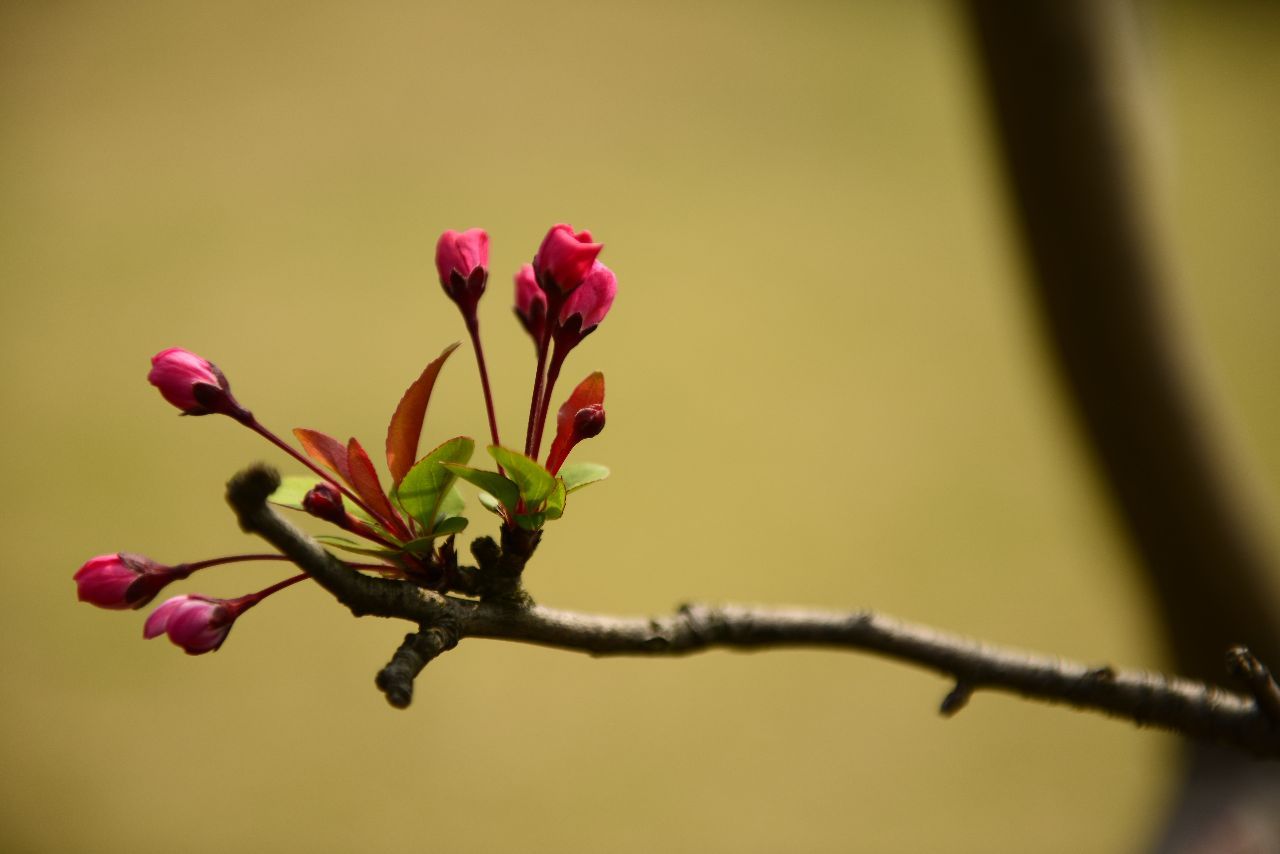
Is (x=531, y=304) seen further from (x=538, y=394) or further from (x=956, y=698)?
Answer: (x=956, y=698)

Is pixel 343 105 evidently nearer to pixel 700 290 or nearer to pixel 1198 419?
pixel 700 290

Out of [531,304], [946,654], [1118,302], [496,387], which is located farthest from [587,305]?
[496,387]

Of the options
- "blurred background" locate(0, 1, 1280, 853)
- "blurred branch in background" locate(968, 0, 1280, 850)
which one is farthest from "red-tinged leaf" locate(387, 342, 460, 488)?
"blurred background" locate(0, 1, 1280, 853)

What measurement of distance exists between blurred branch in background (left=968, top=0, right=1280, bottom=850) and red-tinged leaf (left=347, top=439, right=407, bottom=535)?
0.60 metres

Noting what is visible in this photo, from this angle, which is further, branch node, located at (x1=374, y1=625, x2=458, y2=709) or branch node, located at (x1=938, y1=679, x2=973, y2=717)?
branch node, located at (x1=938, y1=679, x2=973, y2=717)

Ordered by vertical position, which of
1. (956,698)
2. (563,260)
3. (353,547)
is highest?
(563,260)

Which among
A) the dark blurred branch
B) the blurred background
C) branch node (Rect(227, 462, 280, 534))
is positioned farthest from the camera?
the blurred background

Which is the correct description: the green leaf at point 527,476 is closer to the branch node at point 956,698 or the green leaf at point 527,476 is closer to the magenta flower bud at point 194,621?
the magenta flower bud at point 194,621

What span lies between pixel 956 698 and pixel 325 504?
1.14ft

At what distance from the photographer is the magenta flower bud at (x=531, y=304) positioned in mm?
404

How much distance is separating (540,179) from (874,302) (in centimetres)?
85

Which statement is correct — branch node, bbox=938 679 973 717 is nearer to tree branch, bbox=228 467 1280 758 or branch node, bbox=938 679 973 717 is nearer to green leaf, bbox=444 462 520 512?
tree branch, bbox=228 467 1280 758

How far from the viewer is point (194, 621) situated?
0.36m

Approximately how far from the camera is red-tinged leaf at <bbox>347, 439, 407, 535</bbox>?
38cm
